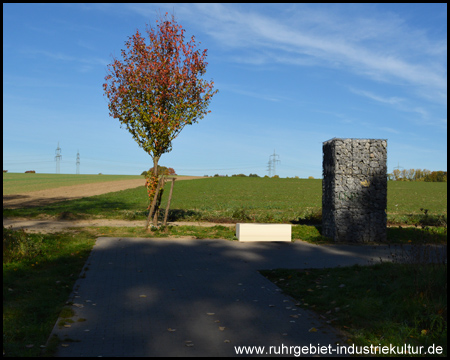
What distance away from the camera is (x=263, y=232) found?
49.0 feet

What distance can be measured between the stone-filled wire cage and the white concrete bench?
1.77 m

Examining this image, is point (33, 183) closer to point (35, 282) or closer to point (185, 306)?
point (35, 282)

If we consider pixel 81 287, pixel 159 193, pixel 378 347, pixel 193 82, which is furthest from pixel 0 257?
pixel 193 82

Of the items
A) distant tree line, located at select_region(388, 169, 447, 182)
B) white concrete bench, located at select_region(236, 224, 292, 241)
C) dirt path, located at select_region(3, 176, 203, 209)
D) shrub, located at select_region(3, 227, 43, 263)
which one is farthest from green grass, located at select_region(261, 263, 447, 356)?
distant tree line, located at select_region(388, 169, 447, 182)

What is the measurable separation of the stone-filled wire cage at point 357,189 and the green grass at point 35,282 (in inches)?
332

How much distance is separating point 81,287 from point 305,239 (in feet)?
30.6

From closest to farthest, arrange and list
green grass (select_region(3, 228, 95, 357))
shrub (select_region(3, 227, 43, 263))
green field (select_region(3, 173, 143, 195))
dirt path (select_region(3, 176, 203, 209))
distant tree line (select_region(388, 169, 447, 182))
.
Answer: green grass (select_region(3, 228, 95, 357)) → shrub (select_region(3, 227, 43, 263)) → dirt path (select_region(3, 176, 203, 209)) → green field (select_region(3, 173, 143, 195)) → distant tree line (select_region(388, 169, 447, 182))

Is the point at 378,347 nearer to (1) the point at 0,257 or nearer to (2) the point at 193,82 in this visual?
(1) the point at 0,257

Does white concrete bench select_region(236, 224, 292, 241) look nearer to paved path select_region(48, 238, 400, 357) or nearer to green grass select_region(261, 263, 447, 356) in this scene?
paved path select_region(48, 238, 400, 357)

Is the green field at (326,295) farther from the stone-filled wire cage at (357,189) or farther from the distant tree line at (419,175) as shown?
the distant tree line at (419,175)

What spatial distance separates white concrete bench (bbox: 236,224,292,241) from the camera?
14.8m

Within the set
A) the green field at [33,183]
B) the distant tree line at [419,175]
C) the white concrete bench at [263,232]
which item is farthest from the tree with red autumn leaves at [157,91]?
the distant tree line at [419,175]

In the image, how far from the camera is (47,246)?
40.8ft

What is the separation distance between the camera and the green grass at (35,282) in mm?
5729
